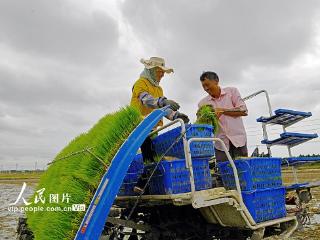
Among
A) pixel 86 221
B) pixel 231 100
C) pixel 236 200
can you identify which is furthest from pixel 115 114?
pixel 231 100

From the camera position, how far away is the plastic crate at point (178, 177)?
362cm

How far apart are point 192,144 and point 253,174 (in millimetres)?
771

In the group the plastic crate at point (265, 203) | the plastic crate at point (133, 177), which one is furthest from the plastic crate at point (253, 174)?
the plastic crate at point (133, 177)

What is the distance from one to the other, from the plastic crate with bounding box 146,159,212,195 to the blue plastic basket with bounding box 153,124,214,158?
10 centimetres

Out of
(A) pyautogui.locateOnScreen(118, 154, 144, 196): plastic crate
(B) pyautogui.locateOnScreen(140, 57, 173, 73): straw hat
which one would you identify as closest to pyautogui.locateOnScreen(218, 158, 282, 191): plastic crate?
(A) pyautogui.locateOnScreen(118, 154, 144, 196): plastic crate

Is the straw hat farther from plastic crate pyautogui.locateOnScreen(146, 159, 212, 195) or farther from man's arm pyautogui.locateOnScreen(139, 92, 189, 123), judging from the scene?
plastic crate pyautogui.locateOnScreen(146, 159, 212, 195)

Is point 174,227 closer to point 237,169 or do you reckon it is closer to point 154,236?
point 154,236

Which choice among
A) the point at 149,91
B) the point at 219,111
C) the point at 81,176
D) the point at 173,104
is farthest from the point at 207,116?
the point at 81,176

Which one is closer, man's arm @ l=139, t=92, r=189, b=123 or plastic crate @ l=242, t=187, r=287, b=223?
plastic crate @ l=242, t=187, r=287, b=223

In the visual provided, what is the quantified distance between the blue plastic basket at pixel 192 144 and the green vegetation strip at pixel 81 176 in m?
0.43

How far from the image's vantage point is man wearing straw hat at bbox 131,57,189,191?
427 cm

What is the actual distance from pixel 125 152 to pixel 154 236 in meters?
1.68

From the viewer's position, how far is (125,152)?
132 inches

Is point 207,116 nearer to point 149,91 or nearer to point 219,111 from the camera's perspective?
point 219,111
